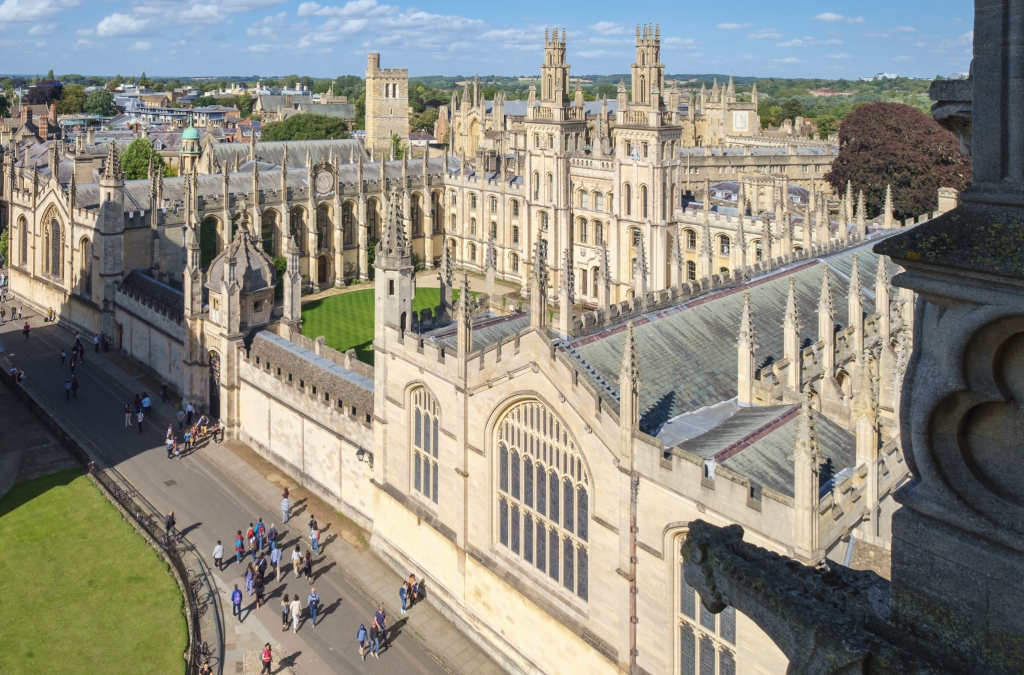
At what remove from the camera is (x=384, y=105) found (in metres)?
84.3

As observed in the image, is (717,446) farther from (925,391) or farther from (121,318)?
(121,318)

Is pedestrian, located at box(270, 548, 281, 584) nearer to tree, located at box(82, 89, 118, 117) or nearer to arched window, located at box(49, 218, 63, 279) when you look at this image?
arched window, located at box(49, 218, 63, 279)

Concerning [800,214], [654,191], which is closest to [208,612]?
[654,191]

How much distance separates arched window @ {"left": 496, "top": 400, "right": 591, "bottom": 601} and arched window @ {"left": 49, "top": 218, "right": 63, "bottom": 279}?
37.4 m

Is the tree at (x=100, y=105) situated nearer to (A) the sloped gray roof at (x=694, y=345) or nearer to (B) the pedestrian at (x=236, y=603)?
(B) the pedestrian at (x=236, y=603)

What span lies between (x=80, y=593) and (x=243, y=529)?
4.84 meters

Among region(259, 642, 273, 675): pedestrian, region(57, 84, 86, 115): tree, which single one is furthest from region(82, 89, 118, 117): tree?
region(259, 642, 273, 675): pedestrian

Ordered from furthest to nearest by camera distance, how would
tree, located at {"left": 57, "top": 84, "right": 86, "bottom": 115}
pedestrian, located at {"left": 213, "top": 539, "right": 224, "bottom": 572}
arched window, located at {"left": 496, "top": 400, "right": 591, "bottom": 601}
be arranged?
tree, located at {"left": 57, "top": 84, "right": 86, "bottom": 115} < pedestrian, located at {"left": 213, "top": 539, "right": 224, "bottom": 572} < arched window, located at {"left": 496, "top": 400, "right": 591, "bottom": 601}

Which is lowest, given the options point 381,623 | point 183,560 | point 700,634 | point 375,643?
point 375,643

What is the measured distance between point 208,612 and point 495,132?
237ft

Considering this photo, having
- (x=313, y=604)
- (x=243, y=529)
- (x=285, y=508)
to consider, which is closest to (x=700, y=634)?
(x=313, y=604)

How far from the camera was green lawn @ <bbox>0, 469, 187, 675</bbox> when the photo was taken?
19.9 m

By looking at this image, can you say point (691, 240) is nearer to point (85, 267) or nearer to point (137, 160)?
point (85, 267)

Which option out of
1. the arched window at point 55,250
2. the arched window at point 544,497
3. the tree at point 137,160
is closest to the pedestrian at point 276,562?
the arched window at point 544,497
